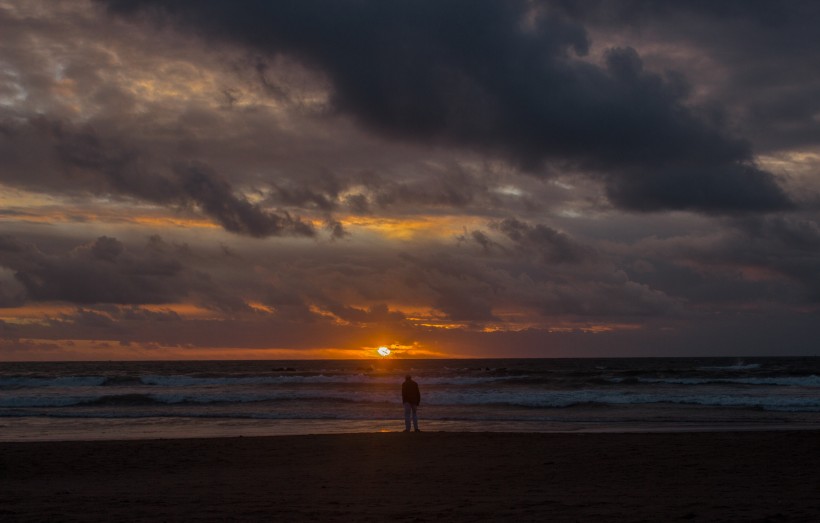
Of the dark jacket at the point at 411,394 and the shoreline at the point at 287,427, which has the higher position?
the dark jacket at the point at 411,394

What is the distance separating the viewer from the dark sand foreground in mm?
9648

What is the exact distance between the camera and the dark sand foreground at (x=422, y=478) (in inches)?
380

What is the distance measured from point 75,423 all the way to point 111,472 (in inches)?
521

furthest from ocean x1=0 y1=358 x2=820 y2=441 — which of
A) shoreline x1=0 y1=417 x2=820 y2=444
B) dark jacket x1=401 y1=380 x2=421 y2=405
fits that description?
dark jacket x1=401 y1=380 x2=421 y2=405

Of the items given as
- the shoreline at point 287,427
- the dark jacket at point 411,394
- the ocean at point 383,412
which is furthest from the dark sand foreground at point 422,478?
the ocean at point 383,412

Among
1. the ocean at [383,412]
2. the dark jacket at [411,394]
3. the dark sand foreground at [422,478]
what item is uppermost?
the dark jacket at [411,394]

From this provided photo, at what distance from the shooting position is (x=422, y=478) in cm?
1265

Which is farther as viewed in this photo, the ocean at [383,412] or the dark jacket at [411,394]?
the ocean at [383,412]

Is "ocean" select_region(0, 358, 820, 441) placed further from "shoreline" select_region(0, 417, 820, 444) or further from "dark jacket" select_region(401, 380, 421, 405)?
"dark jacket" select_region(401, 380, 421, 405)

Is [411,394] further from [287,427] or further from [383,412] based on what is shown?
[383,412]

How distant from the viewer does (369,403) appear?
112 ft

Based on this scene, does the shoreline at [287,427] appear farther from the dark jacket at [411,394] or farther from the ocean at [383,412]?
the dark jacket at [411,394]

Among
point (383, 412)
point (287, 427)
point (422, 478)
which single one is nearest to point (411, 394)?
point (287, 427)

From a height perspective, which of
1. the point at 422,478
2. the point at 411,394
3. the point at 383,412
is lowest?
the point at 383,412
